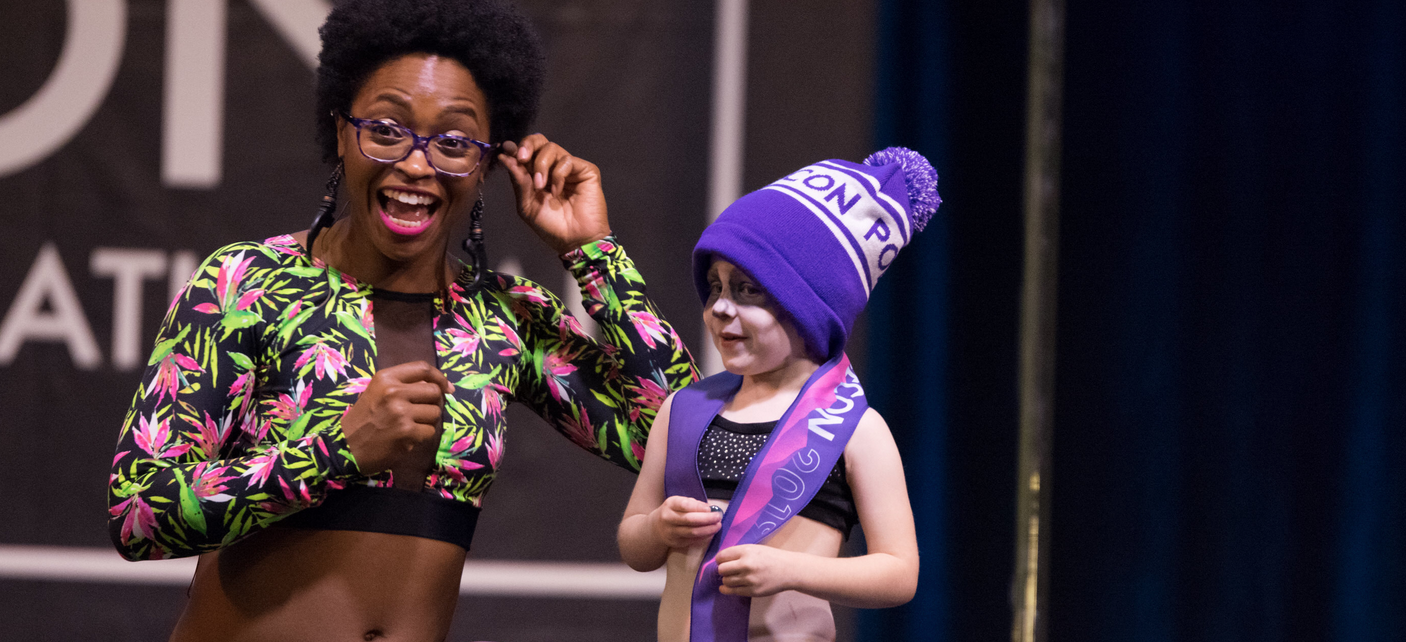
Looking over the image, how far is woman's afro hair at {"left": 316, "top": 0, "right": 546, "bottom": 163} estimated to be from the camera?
1.45m

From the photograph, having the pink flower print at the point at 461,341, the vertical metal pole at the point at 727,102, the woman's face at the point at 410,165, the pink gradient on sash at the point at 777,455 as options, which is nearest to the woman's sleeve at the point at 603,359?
the pink flower print at the point at 461,341

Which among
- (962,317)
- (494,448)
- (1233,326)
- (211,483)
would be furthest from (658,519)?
(1233,326)

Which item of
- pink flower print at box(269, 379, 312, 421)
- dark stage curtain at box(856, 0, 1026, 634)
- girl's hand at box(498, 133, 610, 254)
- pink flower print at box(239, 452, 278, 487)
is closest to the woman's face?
girl's hand at box(498, 133, 610, 254)

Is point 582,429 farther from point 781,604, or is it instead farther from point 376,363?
point 781,604

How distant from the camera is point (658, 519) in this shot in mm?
1271

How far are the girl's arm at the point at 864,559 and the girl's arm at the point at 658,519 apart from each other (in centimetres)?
5

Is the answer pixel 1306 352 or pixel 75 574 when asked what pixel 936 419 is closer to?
pixel 1306 352

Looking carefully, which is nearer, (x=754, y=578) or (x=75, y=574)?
(x=754, y=578)

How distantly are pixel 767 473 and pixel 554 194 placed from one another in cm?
55

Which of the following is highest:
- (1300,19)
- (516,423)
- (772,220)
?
(1300,19)

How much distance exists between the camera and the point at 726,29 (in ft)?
8.68

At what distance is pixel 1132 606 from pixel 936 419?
1.94 ft

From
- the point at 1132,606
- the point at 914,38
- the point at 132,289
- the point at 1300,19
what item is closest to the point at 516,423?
the point at 132,289

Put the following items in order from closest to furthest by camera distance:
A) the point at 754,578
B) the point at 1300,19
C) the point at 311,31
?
the point at 754,578, the point at 1300,19, the point at 311,31
